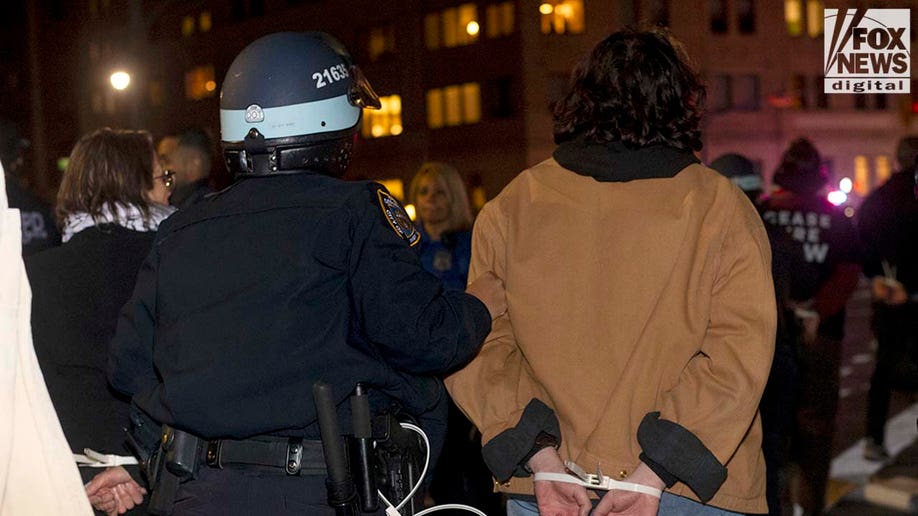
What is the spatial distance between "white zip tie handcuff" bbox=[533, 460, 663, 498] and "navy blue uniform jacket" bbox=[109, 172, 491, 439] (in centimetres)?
39

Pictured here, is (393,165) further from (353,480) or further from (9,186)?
(353,480)

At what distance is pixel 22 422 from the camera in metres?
1.96

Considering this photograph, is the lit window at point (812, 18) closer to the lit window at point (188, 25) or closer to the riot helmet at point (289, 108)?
the lit window at point (188, 25)

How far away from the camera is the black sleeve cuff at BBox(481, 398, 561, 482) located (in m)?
2.84

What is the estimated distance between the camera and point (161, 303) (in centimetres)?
294

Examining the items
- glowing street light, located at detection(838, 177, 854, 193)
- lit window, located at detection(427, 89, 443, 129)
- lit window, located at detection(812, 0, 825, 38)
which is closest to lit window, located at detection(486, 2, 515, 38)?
lit window, located at detection(427, 89, 443, 129)

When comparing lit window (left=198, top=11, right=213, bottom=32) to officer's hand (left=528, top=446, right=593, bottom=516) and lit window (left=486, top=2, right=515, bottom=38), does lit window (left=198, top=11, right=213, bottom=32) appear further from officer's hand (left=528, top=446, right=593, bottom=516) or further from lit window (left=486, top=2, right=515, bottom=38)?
officer's hand (left=528, top=446, right=593, bottom=516)

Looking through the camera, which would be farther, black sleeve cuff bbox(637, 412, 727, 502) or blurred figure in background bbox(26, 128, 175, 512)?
blurred figure in background bbox(26, 128, 175, 512)

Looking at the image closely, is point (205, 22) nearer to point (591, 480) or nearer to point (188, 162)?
point (188, 162)

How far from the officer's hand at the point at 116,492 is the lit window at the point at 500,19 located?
30.8 metres

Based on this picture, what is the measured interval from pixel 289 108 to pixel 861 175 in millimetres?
38425

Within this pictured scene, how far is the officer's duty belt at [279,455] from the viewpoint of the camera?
9.22ft

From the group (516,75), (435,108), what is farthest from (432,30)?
(516,75)

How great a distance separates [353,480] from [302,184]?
0.79 metres
